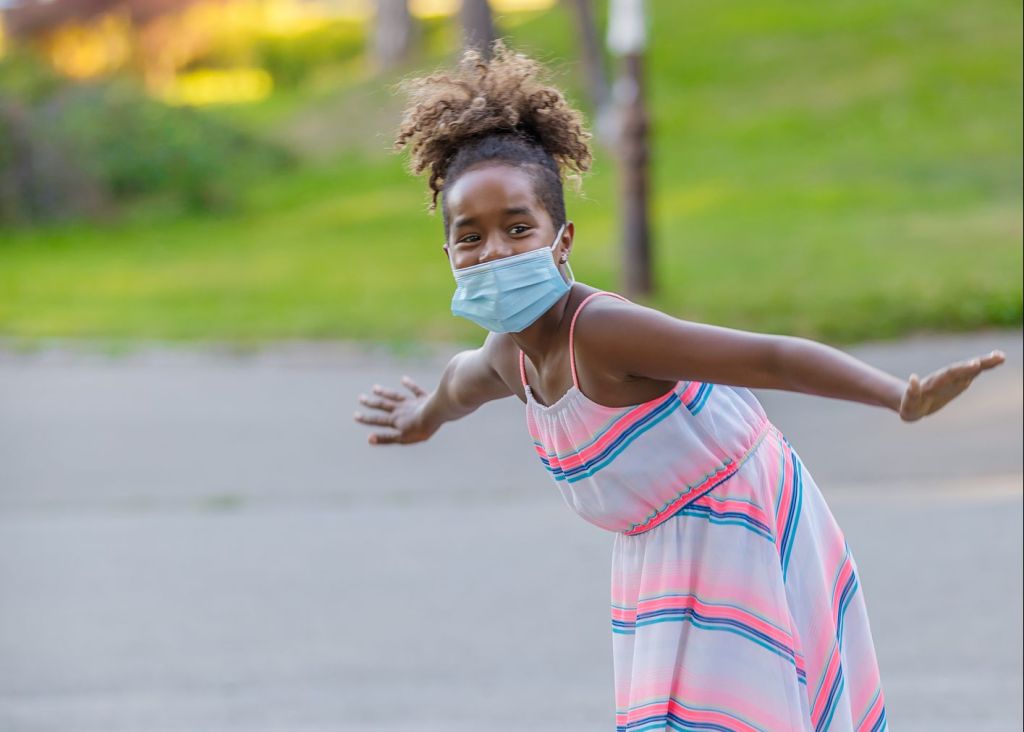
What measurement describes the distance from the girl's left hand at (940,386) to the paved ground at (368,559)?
252 cm

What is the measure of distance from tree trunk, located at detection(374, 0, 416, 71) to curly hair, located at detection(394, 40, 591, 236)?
2616 cm

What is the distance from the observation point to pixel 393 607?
5797mm

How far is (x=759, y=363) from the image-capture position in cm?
233

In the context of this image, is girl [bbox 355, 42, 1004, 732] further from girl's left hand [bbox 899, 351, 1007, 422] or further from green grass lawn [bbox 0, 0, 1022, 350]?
green grass lawn [bbox 0, 0, 1022, 350]

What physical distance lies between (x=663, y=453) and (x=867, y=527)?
164 inches

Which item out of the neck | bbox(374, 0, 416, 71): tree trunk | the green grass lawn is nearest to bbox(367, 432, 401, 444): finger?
the neck

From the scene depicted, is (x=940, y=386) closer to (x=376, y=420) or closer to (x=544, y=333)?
(x=544, y=333)

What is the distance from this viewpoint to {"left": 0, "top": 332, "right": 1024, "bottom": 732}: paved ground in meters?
4.91

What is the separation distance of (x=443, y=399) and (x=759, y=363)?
96 centimetres

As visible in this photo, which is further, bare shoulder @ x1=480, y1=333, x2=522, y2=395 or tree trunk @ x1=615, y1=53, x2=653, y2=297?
tree trunk @ x1=615, y1=53, x2=653, y2=297

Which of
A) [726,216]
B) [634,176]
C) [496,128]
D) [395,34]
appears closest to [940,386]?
[496,128]

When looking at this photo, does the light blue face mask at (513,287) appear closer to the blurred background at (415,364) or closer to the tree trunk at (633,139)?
the blurred background at (415,364)

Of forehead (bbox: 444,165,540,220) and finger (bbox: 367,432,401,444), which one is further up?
forehead (bbox: 444,165,540,220)

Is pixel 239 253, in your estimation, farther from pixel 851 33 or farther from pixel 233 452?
pixel 851 33
